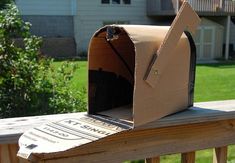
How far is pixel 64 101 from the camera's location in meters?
4.04

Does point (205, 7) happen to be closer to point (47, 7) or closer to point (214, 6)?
point (214, 6)

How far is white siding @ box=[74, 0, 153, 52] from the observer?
2312 cm

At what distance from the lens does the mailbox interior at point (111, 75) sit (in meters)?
1.83

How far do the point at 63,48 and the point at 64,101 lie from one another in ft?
59.7

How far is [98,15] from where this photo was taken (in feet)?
77.5

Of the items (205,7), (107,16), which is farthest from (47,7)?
(205,7)

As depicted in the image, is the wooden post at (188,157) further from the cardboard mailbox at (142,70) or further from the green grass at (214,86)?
the green grass at (214,86)

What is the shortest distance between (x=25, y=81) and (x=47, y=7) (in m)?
19.3

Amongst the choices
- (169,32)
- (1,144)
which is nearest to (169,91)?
(169,32)

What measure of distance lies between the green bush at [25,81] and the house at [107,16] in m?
18.2

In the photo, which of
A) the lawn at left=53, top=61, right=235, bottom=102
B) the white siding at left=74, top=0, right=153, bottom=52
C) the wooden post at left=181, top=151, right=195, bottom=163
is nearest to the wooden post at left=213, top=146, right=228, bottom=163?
the wooden post at left=181, top=151, right=195, bottom=163

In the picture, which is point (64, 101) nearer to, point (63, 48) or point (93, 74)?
point (93, 74)

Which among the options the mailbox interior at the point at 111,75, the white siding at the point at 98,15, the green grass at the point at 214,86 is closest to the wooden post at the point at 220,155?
the mailbox interior at the point at 111,75

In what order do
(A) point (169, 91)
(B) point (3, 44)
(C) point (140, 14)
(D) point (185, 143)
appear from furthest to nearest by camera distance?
(C) point (140, 14) → (B) point (3, 44) → (D) point (185, 143) → (A) point (169, 91)
